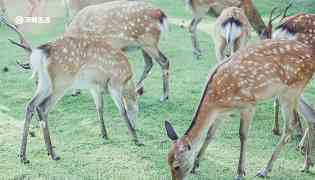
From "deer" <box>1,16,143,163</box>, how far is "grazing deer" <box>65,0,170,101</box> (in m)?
1.07

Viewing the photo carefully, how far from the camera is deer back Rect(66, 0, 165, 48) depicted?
7379 millimetres

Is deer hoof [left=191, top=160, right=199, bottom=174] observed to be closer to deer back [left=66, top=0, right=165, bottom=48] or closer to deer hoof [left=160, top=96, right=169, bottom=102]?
deer hoof [left=160, top=96, right=169, bottom=102]

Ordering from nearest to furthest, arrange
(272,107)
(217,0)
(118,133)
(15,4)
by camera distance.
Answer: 1. (118,133)
2. (272,107)
3. (217,0)
4. (15,4)

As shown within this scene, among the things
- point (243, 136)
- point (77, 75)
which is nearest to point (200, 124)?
point (243, 136)

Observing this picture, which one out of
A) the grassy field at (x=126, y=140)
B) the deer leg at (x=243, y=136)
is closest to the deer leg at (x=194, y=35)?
the grassy field at (x=126, y=140)

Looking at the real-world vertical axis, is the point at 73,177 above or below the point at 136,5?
below

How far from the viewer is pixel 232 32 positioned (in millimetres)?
7242

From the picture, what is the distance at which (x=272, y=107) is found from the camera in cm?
725

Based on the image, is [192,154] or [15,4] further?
[15,4]

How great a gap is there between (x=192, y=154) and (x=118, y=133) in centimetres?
183

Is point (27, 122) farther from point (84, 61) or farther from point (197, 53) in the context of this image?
point (197, 53)

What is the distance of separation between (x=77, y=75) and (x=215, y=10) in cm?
410

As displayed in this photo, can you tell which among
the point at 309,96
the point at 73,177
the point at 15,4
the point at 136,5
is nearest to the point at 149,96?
the point at 136,5

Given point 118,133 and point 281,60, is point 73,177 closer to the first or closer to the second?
point 118,133
